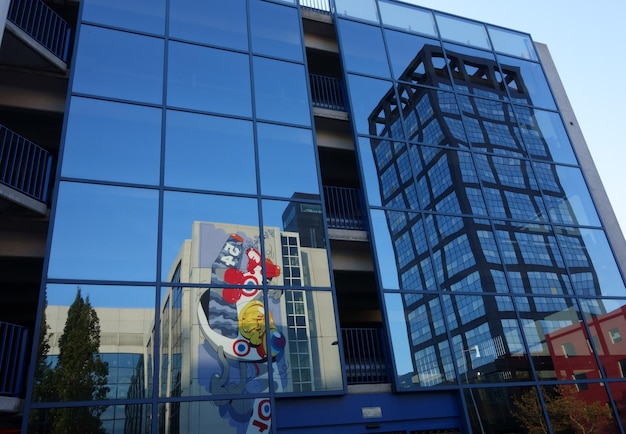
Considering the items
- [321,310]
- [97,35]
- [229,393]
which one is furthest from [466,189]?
[97,35]

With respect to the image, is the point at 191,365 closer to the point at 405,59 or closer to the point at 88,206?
the point at 88,206

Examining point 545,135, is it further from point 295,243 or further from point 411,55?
point 295,243

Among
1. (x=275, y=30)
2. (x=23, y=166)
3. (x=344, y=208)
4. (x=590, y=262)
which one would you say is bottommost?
(x=590, y=262)

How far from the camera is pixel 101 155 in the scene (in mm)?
12109

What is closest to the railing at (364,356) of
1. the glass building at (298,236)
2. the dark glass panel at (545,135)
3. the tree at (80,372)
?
the glass building at (298,236)

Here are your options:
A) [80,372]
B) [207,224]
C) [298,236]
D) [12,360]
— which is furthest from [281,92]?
[12,360]

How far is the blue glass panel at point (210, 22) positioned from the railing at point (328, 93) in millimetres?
2566

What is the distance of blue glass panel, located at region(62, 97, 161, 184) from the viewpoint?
11.9m

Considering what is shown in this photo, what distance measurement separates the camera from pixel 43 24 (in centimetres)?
1318

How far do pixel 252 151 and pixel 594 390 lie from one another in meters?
11.1

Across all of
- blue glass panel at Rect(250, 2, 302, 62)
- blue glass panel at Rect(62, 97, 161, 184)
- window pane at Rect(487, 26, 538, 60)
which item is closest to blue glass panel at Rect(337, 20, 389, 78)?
blue glass panel at Rect(250, 2, 302, 62)

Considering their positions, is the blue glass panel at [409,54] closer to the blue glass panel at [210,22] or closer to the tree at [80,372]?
the blue glass panel at [210,22]

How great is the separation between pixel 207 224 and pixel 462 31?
12.8 meters

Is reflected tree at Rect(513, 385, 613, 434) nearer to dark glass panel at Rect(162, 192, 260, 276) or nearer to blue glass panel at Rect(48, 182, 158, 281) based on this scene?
dark glass panel at Rect(162, 192, 260, 276)
